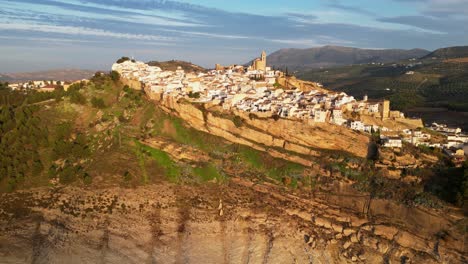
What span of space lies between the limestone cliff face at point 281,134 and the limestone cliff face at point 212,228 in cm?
498

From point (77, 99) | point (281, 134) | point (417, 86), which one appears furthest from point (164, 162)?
point (417, 86)

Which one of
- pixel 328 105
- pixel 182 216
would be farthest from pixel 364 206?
pixel 328 105

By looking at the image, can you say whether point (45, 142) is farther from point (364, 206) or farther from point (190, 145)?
point (364, 206)

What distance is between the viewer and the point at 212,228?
73.5 ft

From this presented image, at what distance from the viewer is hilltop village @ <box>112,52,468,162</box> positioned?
33.1m

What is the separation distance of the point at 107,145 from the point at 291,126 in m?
13.7

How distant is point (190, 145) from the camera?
1187 inches

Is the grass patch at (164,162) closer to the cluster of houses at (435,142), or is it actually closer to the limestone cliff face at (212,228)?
the limestone cliff face at (212,228)

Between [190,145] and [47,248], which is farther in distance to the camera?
[190,145]

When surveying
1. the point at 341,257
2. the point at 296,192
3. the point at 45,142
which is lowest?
the point at 341,257

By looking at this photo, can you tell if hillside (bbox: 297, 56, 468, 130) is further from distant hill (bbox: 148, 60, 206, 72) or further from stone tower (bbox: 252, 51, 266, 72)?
distant hill (bbox: 148, 60, 206, 72)

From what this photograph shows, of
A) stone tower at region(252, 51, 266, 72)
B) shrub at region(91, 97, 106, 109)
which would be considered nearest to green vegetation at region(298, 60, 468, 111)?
stone tower at region(252, 51, 266, 72)

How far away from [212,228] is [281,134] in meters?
11.3

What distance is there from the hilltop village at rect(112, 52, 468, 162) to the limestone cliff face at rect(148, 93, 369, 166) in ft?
4.59
